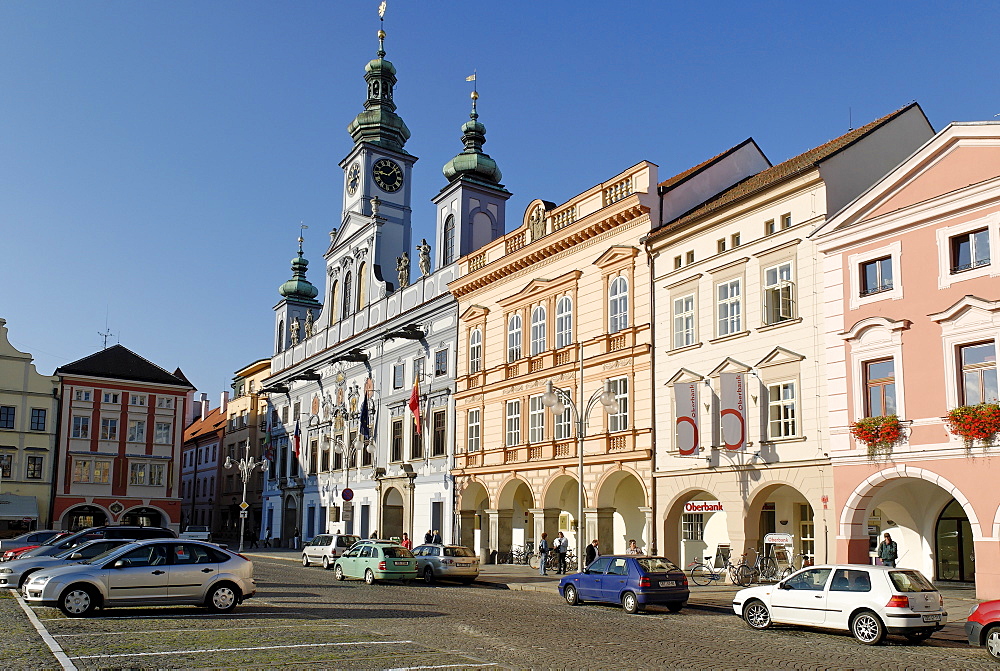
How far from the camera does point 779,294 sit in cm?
2936

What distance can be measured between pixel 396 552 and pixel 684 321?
12.2m

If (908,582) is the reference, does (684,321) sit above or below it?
above

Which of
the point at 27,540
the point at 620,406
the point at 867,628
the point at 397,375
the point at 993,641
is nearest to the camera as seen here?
the point at 993,641

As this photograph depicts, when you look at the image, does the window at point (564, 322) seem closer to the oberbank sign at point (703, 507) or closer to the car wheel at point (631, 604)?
the oberbank sign at point (703, 507)

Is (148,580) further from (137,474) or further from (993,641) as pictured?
(137,474)

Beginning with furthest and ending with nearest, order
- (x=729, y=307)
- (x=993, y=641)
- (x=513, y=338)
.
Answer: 1. (x=513, y=338)
2. (x=729, y=307)
3. (x=993, y=641)

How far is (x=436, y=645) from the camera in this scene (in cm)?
1499

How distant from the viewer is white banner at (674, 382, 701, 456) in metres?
31.2

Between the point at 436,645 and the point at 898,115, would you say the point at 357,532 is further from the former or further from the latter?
the point at 436,645

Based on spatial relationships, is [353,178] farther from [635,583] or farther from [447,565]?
[635,583]

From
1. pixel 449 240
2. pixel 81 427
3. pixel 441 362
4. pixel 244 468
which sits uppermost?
pixel 449 240

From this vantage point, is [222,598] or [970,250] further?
[970,250]

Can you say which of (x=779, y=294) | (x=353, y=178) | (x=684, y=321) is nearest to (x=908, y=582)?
(x=779, y=294)

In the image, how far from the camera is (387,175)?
198 feet
